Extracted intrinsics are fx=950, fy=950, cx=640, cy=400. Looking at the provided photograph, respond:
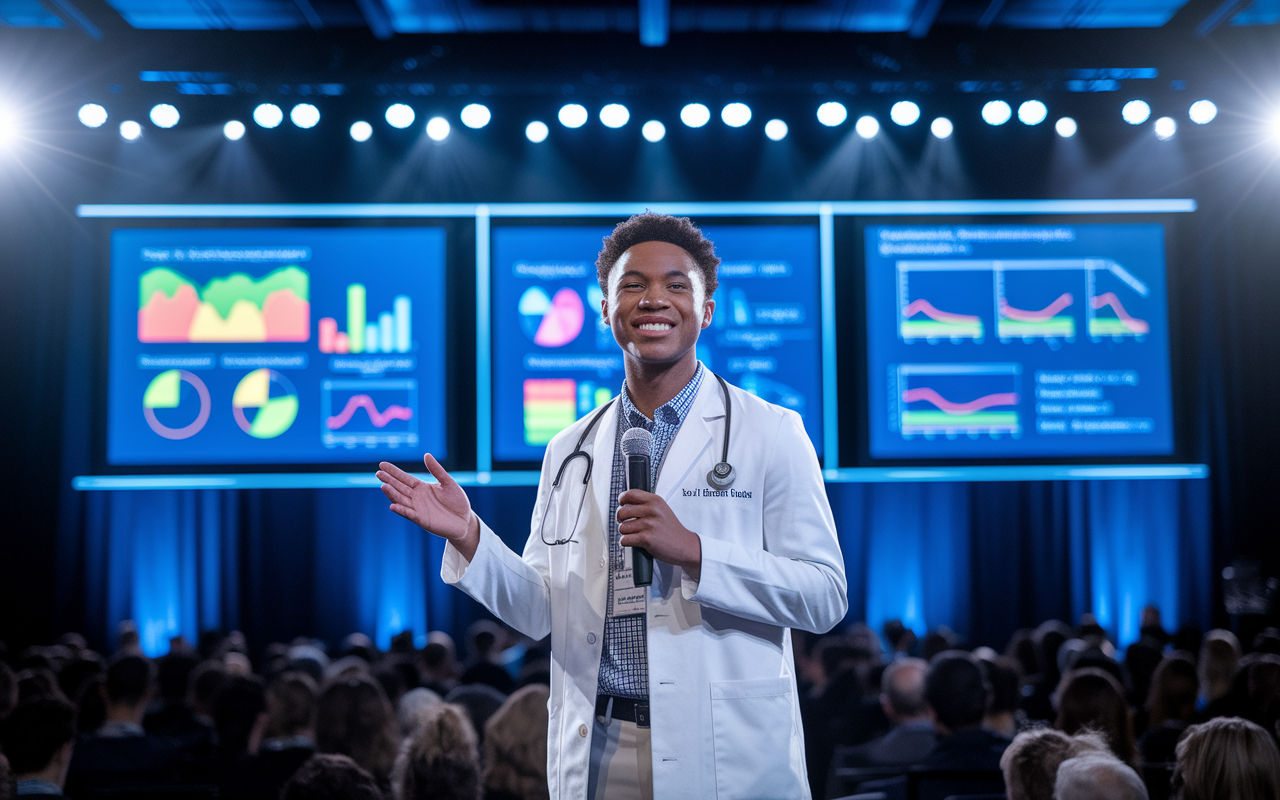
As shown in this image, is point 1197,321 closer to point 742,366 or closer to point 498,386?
point 742,366

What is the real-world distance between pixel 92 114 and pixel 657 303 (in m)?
5.58

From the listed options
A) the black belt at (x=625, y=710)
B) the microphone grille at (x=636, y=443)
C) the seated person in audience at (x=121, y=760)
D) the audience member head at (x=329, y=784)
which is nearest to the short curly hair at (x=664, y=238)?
the microphone grille at (x=636, y=443)

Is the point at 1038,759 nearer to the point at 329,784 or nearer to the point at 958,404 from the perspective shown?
the point at 329,784

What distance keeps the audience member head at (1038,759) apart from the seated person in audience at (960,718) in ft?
2.89

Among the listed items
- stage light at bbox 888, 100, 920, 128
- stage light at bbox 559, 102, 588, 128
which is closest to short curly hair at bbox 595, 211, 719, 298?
stage light at bbox 559, 102, 588, 128

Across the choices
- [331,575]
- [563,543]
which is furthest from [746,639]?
[331,575]

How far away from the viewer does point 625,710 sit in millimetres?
1529

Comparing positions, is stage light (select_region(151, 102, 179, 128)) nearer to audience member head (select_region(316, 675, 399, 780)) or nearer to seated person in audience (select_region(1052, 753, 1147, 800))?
audience member head (select_region(316, 675, 399, 780))

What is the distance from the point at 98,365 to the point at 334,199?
1727 mm

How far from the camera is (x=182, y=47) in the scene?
227 inches

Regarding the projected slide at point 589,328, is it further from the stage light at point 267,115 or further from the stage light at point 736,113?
the stage light at point 267,115

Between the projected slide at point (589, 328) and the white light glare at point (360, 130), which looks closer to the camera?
the projected slide at point (589, 328)

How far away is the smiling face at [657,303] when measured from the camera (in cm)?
164

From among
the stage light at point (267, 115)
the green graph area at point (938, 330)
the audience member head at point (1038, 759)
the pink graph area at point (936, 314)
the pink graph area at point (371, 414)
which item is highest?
the stage light at point (267, 115)
